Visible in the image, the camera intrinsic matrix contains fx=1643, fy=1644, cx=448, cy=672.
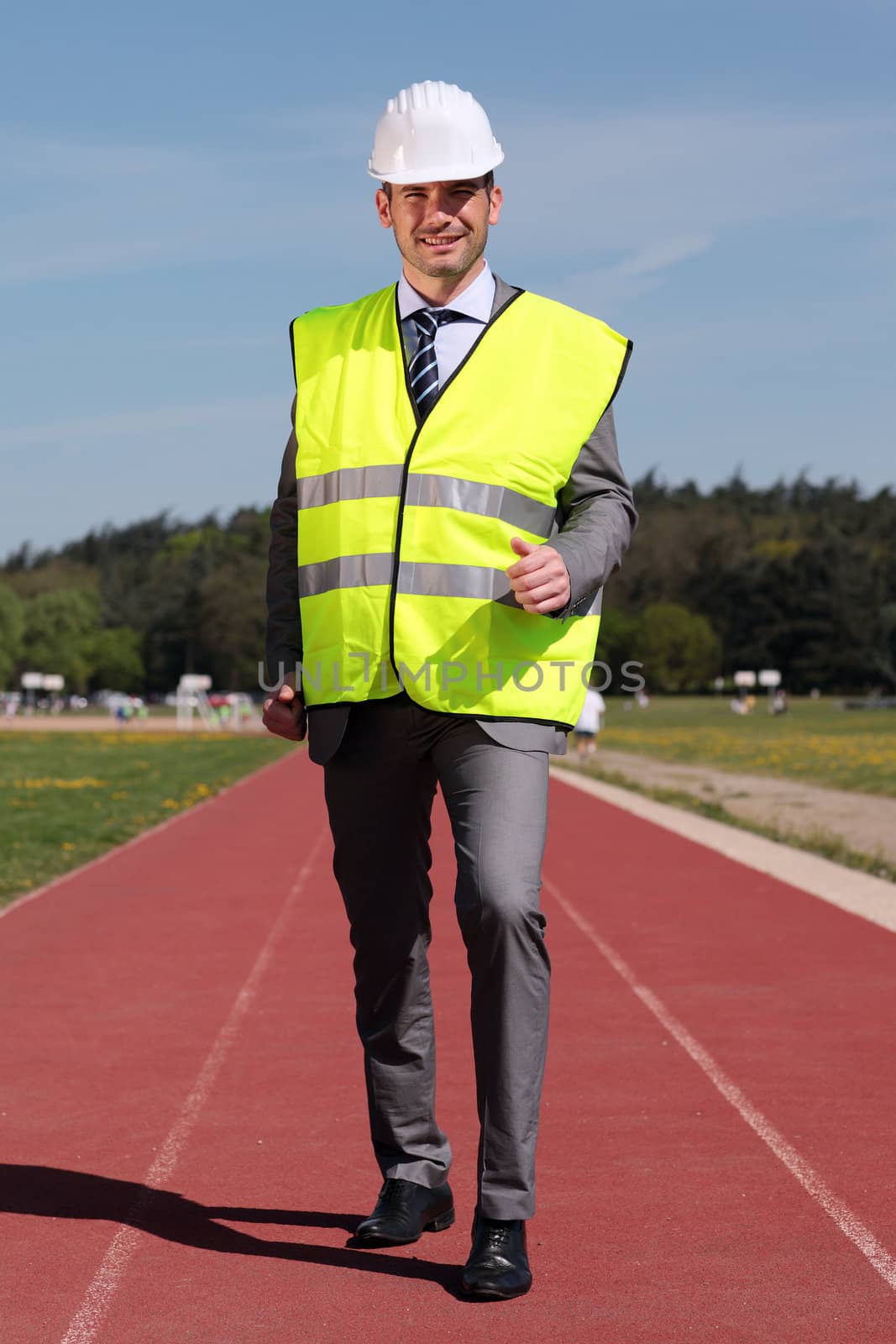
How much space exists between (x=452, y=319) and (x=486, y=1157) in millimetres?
1832

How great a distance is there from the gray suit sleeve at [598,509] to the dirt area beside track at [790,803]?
11.0m

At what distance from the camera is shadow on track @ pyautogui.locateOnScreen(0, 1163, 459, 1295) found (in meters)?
3.80

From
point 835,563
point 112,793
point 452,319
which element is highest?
point 835,563

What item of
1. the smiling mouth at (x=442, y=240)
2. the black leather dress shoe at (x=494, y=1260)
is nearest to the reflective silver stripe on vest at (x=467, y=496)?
the smiling mouth at (x=442, y=240)

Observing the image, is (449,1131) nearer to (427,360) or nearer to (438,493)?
(438,493)

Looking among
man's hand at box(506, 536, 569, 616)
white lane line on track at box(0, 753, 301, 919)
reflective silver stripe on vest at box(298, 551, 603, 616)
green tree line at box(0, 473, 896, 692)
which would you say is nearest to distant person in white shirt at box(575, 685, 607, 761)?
white lane line on track at box(0, 753, 301, 919)

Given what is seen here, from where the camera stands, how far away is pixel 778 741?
47.0 m

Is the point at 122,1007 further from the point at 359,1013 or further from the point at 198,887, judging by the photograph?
the point at 198,887

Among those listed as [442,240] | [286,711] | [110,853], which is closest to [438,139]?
[442,240]

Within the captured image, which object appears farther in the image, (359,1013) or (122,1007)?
(122,1007)

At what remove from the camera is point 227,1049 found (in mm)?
6449

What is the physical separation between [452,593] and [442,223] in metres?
0.82

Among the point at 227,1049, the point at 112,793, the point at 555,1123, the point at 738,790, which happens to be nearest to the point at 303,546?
the point at 555,1123

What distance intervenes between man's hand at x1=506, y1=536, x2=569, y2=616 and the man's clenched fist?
669 mm
